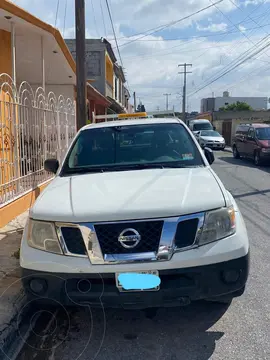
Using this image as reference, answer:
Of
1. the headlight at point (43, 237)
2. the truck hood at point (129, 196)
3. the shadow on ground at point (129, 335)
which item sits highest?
the truck hood at point (129, 196)

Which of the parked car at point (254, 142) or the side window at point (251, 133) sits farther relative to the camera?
the side window at point (251, 133)

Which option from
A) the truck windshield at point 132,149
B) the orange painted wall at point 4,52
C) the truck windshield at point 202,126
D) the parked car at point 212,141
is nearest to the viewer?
the truck windshield at point 132,149

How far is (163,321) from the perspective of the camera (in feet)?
11.5

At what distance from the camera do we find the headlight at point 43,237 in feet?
10.2

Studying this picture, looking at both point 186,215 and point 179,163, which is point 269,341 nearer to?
point 186,215

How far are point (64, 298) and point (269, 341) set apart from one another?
5.40 ft

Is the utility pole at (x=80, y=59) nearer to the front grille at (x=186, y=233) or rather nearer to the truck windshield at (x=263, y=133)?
the front grille at (x=186, y=233)

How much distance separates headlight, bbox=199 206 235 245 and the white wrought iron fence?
403 centimetres

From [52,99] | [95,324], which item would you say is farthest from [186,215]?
[52,99]

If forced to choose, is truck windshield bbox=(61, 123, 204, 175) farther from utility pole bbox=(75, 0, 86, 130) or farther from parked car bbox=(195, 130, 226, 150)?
parked car bbox=(195, 130, 226, 150)

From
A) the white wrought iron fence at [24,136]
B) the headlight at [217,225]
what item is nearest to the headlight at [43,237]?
the headlight at [217,225]

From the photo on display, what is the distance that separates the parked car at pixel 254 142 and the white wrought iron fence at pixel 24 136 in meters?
9.63

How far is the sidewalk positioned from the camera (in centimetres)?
322

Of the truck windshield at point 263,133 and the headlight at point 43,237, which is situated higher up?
the truck windshield at point 263,133
